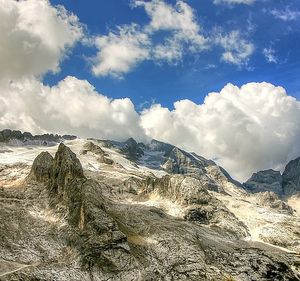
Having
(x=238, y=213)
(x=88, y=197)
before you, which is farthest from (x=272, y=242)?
(x=88, y=197)

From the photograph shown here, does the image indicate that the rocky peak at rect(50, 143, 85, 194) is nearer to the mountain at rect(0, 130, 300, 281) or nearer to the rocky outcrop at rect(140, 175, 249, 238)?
the mountain at rect(0, 130, 300, 281)

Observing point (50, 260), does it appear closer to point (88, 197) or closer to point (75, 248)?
point (75, 248)

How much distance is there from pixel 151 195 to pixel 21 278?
55.4 meters

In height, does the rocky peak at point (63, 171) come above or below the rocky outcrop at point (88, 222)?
above

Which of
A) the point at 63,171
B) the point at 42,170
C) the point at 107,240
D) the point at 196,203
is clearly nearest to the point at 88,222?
the point at 107,240

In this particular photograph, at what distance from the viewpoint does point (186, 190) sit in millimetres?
92375

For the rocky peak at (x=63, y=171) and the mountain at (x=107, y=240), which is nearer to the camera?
the mountain at (x=107, y=240)

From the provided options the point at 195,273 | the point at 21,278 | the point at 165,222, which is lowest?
the point at 21,278

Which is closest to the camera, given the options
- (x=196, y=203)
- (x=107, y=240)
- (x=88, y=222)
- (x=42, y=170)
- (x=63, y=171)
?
(x=107, y=240)

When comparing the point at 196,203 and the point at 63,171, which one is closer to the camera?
the point at 63,171

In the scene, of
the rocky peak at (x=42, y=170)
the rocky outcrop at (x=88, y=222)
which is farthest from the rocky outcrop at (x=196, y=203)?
the rocky peak at (x=42, y=170)

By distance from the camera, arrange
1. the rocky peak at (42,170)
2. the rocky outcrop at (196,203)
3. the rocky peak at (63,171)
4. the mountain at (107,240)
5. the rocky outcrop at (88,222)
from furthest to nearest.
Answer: the rocky outcrop at (196,203) → the rocky peak at (42,170) → the rocky peak at (63,171) → the rocky outcrop at (88,222) → the mountain at (107,240)

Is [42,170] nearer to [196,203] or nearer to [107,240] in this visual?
[107,240]

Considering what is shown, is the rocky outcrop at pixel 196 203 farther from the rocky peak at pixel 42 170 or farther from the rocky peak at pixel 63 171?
the rocky peak at pixel 42 170
